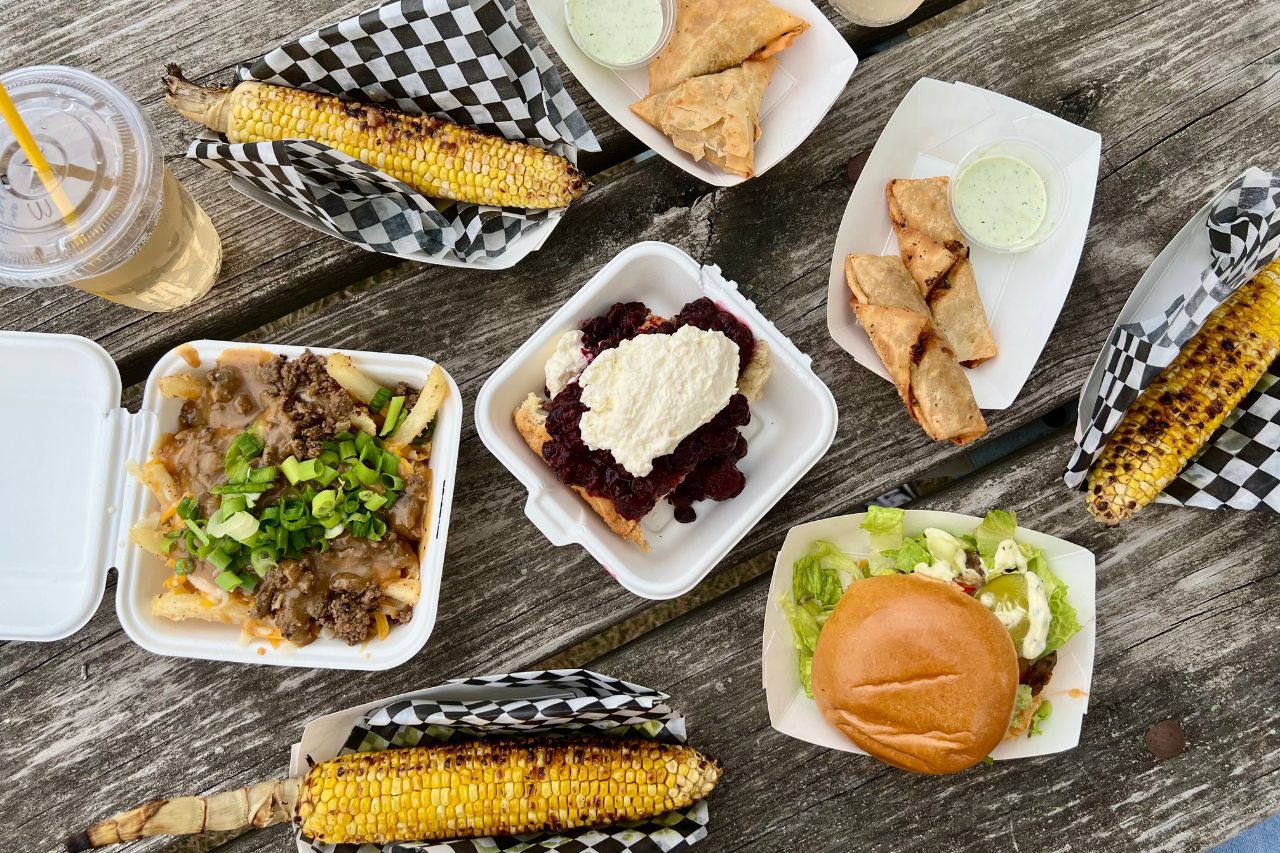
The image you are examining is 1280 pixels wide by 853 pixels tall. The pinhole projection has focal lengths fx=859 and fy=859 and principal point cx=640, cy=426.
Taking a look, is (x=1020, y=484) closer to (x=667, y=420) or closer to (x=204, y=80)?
(x=667, y=420)

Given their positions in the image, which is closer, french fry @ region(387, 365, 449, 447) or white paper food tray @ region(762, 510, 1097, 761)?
french fry @ region(387, 365, 449, 447)

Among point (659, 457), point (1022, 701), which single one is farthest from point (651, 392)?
point (1022, 701)

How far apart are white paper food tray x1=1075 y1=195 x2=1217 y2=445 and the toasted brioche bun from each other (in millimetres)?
569

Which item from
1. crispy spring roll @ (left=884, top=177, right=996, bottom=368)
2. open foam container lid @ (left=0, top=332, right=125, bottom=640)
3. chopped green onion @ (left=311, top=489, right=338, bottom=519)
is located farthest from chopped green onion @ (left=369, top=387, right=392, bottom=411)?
crispy spring roll @ (left=884, top=177, right=996, bottom=368)

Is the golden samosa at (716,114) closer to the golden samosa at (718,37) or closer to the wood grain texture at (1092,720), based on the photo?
the golden samosa at (718,37)

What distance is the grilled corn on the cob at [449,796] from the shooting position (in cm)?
187

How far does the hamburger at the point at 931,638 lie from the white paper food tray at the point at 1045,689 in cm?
2

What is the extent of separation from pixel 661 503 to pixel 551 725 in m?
0.58

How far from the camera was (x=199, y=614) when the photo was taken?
1.80 metres

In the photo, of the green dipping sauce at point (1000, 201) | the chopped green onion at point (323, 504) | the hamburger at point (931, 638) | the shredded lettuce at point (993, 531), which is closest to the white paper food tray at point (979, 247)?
the green dipping sauce at point (1000, 201)

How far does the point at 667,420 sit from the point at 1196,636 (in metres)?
1.50

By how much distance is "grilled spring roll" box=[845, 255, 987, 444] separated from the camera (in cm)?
196

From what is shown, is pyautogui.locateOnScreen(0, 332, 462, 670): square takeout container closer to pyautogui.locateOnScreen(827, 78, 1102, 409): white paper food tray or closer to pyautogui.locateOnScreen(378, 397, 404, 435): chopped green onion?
pyautogui.locateOnScreen(378, 397, 404, 435): chopped green onion

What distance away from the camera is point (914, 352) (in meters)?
1.97
